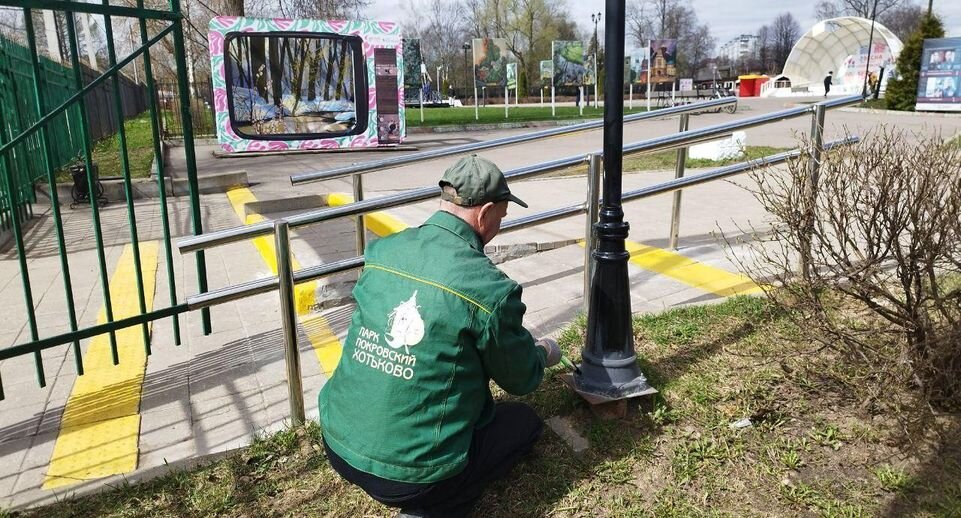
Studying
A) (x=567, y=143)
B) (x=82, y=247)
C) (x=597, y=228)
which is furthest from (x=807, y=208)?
(x=567, y=143)

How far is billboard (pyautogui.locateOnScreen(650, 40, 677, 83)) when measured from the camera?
32.1 m

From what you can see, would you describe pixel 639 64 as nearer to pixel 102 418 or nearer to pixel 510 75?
pixel 510 75

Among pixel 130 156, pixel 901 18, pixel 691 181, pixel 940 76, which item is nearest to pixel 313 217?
pixel 691 181

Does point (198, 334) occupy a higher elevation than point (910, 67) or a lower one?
lower

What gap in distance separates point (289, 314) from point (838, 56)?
59.1m

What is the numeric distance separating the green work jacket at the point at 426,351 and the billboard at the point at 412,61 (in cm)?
2313

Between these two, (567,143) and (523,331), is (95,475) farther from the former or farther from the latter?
(567,143)

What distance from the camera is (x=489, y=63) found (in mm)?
30531

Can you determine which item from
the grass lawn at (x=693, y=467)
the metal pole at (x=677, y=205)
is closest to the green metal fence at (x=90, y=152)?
the grass lawn at (x=693, y=467)

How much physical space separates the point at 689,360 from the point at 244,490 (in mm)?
1981

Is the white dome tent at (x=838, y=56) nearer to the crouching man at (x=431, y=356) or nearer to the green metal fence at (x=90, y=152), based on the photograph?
the green metal fence at (x=90, y=152)

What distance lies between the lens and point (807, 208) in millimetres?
2643

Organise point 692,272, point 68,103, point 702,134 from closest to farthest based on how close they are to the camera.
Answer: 1. point 68,103
2. point 702,134
3. point 692,272

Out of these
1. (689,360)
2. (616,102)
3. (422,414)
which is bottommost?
(689,360)
